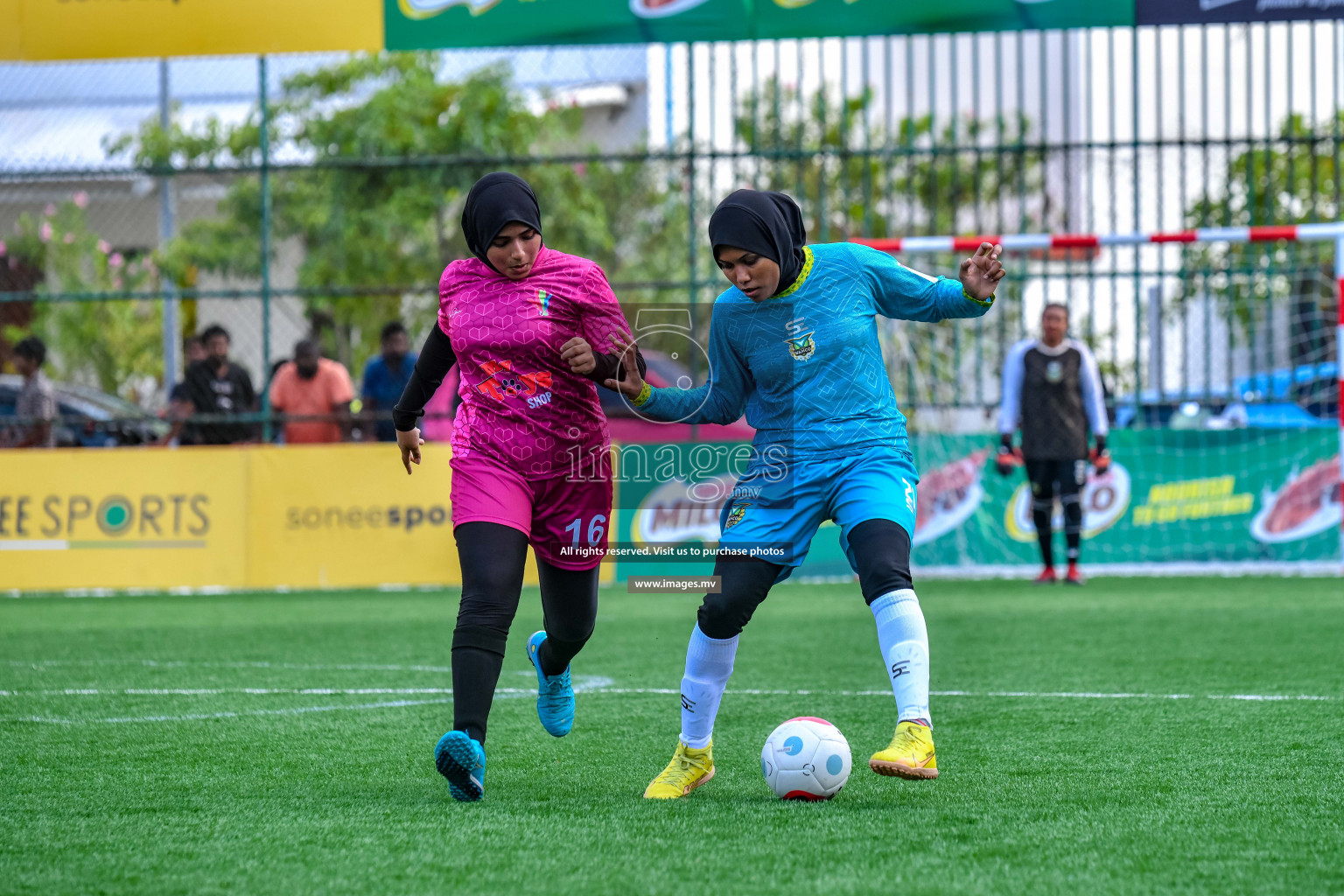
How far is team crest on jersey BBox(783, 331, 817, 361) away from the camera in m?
4.22

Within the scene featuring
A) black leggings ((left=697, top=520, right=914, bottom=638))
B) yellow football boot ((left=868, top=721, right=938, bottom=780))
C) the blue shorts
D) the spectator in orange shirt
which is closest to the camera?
yellow football boot ((left=868, top=721, right=938, bottom=780))

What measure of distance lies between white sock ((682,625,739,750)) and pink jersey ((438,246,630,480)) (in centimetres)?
67

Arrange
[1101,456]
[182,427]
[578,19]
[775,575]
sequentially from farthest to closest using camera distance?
[182,427]
[578,19]
[1101,456]
[775,575]

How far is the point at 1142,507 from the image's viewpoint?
1184cm

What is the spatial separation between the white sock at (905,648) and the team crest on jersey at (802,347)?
719 millimetres

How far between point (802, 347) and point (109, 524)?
881 cm

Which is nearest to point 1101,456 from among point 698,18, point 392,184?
point 698,18

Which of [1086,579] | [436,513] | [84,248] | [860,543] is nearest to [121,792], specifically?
[860,543]

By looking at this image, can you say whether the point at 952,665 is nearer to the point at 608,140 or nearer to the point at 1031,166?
the point at 1031,166

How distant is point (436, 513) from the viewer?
38.0 feet

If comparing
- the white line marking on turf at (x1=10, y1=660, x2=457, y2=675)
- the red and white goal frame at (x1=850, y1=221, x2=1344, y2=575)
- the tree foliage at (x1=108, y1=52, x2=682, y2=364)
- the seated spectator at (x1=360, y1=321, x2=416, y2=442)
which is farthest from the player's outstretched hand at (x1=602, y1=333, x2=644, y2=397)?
the tree foliage at (x1=108, y1=52, x2=682, y2=364)

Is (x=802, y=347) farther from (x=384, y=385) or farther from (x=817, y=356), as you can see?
(x=384, y=385)

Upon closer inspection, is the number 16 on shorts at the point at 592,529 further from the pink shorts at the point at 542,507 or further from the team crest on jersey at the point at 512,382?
the team crest on jersey at the point at 512,382

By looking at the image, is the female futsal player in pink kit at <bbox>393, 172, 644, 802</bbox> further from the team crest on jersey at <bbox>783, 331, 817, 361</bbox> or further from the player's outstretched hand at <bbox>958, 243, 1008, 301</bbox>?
the player's outstretched hand at <bbox>958, 243, 1008, 301</bbox>
